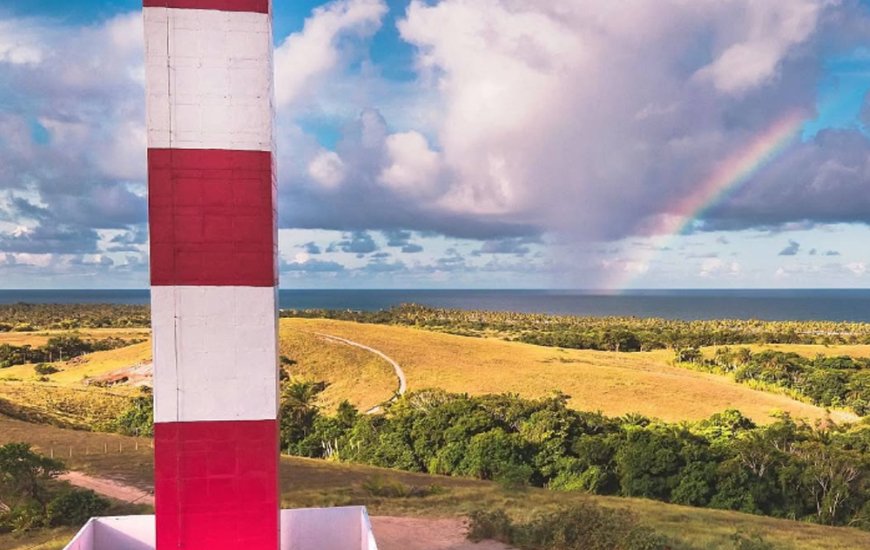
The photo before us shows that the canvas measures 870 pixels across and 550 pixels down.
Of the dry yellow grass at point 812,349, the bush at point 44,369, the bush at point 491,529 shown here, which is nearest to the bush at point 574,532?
the bush at point 491,529

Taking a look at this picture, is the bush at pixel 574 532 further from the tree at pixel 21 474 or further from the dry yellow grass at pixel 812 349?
the dry yellow grass at pixel 812 349

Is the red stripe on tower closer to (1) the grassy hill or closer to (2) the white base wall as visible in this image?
(2) the white base wall

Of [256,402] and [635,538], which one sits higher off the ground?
[256,402]

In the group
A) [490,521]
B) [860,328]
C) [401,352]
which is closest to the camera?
[490,521]

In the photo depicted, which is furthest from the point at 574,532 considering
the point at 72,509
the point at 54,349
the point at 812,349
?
the point at 812,349

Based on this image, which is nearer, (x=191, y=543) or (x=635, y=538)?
(x=191, y=543)

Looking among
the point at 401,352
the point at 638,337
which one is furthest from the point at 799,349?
the point at 401,352

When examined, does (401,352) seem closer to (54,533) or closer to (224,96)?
(54,533)
